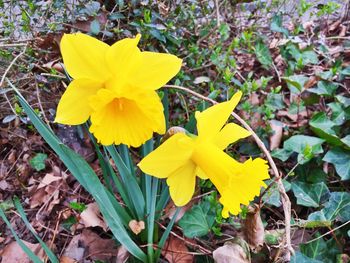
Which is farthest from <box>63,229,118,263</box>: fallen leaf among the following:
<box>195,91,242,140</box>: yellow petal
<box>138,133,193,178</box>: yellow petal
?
<box>195,91,242,140</box>: yellow petal

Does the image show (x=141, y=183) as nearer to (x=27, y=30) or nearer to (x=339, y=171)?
(x=339, y=171)

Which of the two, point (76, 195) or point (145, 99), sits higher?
point (145, 99)

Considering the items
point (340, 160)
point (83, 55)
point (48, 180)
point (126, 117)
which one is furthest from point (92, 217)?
point (340, 160)

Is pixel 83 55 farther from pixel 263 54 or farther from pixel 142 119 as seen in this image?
pixel 263 54

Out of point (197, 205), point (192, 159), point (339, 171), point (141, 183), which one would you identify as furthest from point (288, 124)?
point (192, 159)

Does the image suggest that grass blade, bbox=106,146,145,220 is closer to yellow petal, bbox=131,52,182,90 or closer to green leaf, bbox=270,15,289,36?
yellow petal, bbox=131,52,182,90

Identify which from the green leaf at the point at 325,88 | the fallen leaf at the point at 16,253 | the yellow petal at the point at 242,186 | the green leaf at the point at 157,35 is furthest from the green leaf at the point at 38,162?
the green leaf at the point at 325,88

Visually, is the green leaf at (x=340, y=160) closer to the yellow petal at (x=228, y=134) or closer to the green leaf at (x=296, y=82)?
the green leaf at (x=296, y=82)
